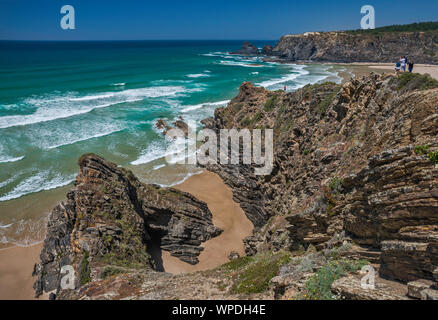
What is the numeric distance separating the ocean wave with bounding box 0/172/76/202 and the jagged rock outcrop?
35.0ft

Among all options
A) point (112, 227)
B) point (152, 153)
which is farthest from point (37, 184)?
point (112, 227)

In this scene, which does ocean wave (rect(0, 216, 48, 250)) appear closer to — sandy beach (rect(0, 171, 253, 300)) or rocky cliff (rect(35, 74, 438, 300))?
sandy beach (rect(0, 171, 253, 300))

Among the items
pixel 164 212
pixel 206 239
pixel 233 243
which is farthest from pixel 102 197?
pixel 233 243

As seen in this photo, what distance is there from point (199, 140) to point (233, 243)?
18.7 m

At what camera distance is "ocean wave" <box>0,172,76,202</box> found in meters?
23.1

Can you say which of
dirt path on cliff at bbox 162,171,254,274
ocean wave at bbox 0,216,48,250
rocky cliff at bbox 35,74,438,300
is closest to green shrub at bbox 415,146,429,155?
rocky cliff at bbox 35,74,438,300

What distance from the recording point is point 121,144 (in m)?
33.6

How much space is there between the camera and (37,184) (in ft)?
81.1

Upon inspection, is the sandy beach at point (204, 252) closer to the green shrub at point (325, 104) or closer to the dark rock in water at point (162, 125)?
the green shrub at point (325, 104)

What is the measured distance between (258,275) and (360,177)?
16.2ft

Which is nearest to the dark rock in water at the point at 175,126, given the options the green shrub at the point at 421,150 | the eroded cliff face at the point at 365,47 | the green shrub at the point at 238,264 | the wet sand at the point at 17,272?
the wet sand at the point at 17,272

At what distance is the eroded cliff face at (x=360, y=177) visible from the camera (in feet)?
21.0

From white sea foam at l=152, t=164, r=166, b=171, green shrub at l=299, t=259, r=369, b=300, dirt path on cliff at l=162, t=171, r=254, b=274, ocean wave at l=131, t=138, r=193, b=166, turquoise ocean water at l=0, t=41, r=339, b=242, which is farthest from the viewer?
ocean wave at l=131, t=138, r=193, b=166

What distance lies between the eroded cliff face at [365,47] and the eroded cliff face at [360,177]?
336 feet
